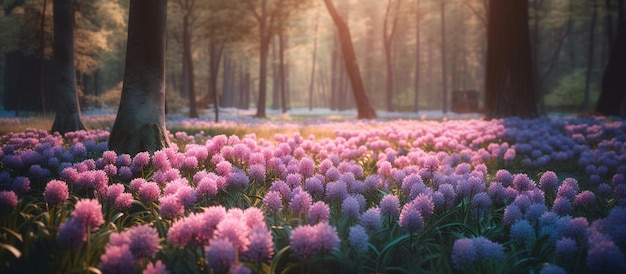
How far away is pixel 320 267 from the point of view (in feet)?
5.68

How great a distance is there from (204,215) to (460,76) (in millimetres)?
58048

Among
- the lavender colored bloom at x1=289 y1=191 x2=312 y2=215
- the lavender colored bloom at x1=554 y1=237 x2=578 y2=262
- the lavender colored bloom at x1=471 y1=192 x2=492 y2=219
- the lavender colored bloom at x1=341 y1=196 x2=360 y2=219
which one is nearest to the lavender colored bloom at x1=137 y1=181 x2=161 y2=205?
the lavender colored bloom at x1=289 y1=191 x2=312 y2=215

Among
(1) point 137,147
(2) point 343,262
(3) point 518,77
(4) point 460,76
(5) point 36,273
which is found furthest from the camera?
(4) point 460,76

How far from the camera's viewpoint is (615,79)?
39.1 feet

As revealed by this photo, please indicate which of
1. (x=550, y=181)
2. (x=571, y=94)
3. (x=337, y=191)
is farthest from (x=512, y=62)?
(x=571, y=94)

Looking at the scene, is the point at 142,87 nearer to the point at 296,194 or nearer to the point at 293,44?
the point at 296,194

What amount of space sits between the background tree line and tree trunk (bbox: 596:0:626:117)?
1.55 metres

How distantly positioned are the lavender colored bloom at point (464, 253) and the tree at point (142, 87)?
11.2 ft

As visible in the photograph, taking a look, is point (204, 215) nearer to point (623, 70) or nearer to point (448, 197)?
point (448, 197)

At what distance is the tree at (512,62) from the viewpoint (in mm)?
9859

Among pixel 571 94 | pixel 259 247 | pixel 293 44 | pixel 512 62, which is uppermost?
pixel 293 44

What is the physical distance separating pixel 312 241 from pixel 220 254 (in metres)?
0.42

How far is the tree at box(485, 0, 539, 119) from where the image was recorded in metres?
9.86

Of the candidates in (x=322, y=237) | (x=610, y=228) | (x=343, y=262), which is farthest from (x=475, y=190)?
(x=322, y=237)
